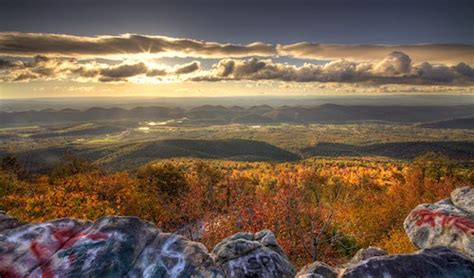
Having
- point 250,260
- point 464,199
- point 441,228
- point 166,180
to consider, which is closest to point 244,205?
point 166,180

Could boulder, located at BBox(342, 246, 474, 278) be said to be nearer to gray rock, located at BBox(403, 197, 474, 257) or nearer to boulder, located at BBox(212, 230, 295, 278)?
boulder, located at BBox(212, 230, 295, 278)

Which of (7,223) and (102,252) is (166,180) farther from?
(102,252)

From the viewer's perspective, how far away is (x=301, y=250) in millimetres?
50750

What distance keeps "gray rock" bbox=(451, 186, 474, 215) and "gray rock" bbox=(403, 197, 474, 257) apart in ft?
2.55

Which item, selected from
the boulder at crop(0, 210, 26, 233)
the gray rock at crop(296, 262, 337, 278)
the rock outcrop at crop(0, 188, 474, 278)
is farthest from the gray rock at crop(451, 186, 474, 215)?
the boulder at crop(0, 210, 26, 233)

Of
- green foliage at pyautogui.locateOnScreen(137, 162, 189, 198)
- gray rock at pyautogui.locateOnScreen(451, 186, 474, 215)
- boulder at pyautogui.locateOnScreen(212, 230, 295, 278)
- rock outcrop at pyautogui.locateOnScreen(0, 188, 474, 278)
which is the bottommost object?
green foliage at pyautogui.locateOnScreen(137, 162, 189, 198)

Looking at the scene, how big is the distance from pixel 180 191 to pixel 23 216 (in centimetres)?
4134

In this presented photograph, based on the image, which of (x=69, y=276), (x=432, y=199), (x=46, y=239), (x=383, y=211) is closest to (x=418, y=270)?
(x=69, y=276)

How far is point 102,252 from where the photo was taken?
15.1 metres

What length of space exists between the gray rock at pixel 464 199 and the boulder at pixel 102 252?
21.4 m

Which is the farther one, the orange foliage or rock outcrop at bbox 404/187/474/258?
the orange foliage

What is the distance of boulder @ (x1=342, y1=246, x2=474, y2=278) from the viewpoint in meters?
14.9

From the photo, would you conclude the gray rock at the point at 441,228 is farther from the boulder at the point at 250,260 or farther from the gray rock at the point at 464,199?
the boulder at the point at 250,260

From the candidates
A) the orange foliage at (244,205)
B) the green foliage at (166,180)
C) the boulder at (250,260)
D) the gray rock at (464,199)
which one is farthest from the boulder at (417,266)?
the green foliage at (166,180)
